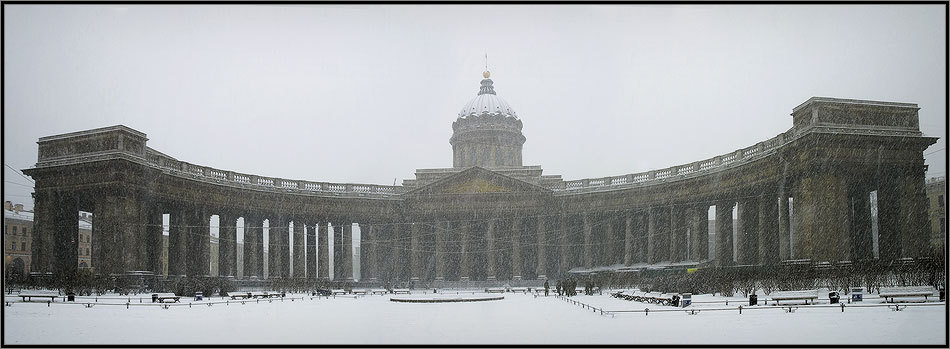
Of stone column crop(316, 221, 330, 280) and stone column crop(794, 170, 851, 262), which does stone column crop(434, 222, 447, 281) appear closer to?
stone column crop(316, 221, 330, 280)

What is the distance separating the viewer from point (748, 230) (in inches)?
2254

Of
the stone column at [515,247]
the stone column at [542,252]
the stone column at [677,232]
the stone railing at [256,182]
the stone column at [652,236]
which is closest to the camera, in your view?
the stone railing at [256,182]

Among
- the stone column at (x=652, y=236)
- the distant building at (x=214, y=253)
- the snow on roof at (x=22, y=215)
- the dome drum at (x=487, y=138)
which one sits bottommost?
the distant building at (x=214, y=253)

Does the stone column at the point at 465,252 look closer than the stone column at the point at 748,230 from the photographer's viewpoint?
No

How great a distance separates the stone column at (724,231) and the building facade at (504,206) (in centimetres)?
11

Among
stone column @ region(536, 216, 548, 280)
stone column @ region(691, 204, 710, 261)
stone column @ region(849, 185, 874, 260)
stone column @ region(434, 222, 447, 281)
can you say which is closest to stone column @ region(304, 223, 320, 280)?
stone column @ region(434, 222, 447, 281)

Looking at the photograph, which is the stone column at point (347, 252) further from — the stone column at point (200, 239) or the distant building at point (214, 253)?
the distant building at point (214, 253)

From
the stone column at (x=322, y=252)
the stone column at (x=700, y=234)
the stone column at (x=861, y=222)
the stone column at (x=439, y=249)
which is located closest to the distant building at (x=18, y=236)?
the stone column at (x=322, y=252)

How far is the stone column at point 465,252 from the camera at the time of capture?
240ft

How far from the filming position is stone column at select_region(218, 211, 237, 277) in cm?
6462

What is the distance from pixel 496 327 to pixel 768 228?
36.7m

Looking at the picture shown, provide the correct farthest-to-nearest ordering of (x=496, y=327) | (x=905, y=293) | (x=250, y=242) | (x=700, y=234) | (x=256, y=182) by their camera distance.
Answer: (x=250, y=242) < (x=256, y=182) < (x=700, y=234) < (x=905, y=293) < (x=496, y=327)

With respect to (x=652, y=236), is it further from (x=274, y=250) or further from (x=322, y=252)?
(x=274, y=250)

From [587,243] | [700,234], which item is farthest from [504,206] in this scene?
[700,234]
